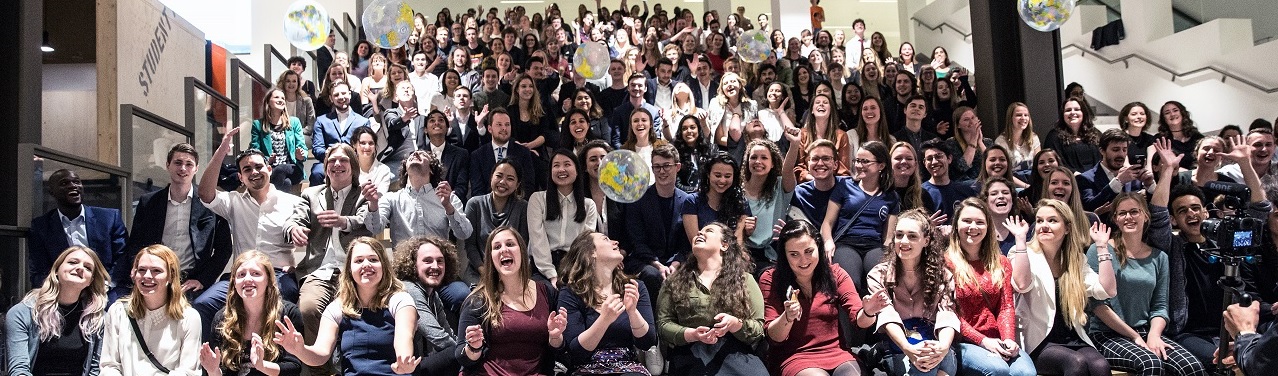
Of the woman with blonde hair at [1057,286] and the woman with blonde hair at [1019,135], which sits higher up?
the woman with blonde hair at [1019,135]

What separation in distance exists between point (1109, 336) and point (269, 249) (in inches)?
152

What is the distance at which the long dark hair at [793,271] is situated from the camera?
455 centimetres

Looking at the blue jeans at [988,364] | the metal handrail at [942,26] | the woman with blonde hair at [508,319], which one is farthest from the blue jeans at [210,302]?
the metal handrail at [942,26]

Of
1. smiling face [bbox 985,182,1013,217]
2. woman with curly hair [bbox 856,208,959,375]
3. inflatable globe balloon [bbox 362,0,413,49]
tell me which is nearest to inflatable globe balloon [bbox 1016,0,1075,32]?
smiling face [bbox 985,182,1013,217]

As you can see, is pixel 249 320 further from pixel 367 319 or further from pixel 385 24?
pixel 385 24

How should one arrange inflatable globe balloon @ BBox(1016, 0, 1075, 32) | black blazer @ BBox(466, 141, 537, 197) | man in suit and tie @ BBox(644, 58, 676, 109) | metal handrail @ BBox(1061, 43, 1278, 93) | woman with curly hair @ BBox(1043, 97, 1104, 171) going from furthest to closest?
metal handrail @ BBox(1061, 43, 1278, 93) → man in suit and tie @ BBox(644, 58, 676, 109) → woman with curly hair @ BBox(1043, 97, 1104, 171) → black blazer @ BBox(466, 141, 537, 197) → inflatable globe balloon @ BBox(1016, 0, 1075, 32)

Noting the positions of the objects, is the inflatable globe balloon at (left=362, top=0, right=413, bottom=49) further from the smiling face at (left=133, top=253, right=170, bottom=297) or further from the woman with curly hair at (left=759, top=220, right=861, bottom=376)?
the woman with curly hair at (left=759, top=220, right=861, bottom=376)

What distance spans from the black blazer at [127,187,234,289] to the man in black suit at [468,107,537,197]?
5.86ft

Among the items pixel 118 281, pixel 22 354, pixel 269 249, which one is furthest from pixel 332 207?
pixel 22 354

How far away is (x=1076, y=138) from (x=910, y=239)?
120 inches

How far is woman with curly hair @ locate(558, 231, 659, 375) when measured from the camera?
4.37 metres

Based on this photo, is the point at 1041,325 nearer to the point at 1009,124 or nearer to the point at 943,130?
the point at 1009,124

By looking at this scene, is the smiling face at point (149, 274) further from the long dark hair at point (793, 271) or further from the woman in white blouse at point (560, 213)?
the long dark hair at point (793, 271)

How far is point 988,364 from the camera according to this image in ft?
14.5
